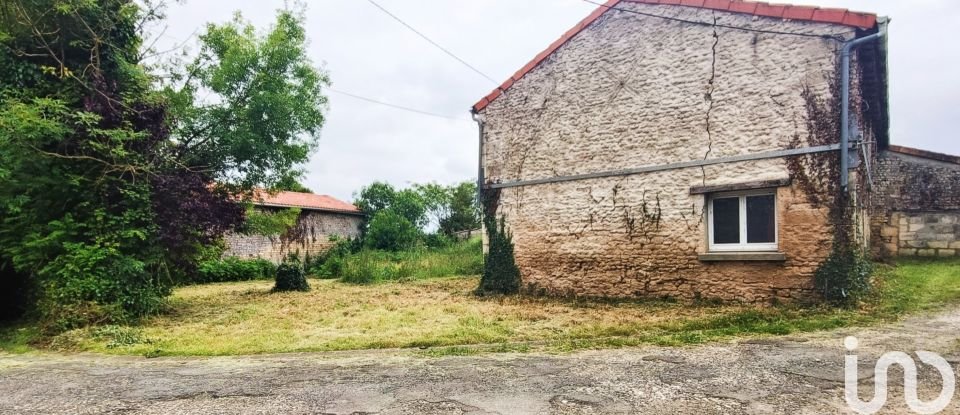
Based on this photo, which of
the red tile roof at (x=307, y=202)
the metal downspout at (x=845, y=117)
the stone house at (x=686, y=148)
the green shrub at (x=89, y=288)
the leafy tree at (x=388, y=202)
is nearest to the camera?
the metal downspout at (x=845, y=117)

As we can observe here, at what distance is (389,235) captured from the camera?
24.9 m

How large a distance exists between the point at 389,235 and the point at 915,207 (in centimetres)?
1981

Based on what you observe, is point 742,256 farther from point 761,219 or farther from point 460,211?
point 460,211

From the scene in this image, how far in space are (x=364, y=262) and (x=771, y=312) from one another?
13299mm

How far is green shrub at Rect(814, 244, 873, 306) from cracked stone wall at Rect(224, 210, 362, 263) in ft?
62.8

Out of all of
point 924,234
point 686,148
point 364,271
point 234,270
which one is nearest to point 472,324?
point 686,148

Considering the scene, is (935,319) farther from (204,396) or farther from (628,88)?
(204,396)

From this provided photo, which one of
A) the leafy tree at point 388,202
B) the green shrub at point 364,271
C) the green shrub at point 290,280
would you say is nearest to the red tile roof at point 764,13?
the green shrub at point 290,280

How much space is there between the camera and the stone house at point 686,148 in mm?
7527

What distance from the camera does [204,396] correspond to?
4.35m

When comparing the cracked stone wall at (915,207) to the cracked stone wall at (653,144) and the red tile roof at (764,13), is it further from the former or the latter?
the red tile roof at (764,13)

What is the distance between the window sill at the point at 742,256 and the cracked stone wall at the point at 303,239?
57.6ft

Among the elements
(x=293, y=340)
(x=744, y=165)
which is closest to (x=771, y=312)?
(x=744, y=165)

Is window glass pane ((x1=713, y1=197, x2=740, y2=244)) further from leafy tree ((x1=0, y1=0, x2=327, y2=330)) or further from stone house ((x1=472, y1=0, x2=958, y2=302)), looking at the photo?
→ leafy tree ((x1=0, y1=0, x2=327, y2=330))
